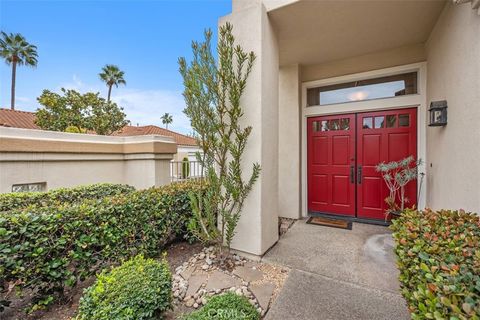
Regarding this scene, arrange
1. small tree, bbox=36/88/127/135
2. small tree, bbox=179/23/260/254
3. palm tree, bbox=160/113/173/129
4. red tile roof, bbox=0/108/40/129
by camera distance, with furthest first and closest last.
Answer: palm tree, bbox=160/113/173/129 → red tile roof, bbox=0/108/40/129 → small tree, bbox=36/88/127/135 → small tree, bbox=179/23/260/254

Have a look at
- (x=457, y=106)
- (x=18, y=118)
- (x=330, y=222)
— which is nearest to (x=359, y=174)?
(x=330, y=222)

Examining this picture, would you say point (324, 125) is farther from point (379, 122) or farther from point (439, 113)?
point (439, 113)

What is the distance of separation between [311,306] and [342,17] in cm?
394

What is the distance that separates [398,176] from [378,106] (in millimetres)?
1461

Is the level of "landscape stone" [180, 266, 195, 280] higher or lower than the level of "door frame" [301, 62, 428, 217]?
lower

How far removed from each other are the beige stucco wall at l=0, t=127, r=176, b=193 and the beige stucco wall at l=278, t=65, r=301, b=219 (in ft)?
10.2

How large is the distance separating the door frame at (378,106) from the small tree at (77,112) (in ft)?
28.7

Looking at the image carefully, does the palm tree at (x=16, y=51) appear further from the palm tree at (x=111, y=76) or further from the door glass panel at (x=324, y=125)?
the door glass panel at (x=324, y=125)

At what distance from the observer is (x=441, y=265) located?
107 centimetres

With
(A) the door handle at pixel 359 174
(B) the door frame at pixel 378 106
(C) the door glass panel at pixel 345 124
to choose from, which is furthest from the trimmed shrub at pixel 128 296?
(C) the door glass panel at pixel 345 124

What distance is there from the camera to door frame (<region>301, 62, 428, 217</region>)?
3.75 metres

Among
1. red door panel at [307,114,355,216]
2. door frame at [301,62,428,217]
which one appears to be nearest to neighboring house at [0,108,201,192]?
door frame at [301,62,428,217]

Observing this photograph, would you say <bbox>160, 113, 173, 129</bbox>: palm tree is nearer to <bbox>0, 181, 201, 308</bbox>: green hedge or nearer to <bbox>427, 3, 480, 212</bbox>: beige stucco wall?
<bbox>0, 181, 201, 308</bbox>: green hedge

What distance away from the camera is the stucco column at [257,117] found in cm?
284
